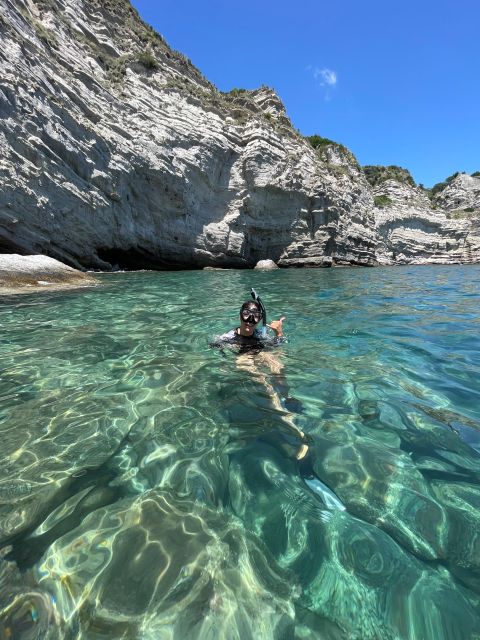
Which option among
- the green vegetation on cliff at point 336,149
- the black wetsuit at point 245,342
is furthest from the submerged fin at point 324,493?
the green vegetation on cliff at point 336,149

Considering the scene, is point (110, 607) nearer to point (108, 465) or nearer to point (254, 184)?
point (108, 465)

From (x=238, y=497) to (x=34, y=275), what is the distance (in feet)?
43.4

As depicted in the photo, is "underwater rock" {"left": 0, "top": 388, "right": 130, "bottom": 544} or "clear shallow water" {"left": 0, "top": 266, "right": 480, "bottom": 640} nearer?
"clear shallow water" {"left": 0, "top": 266, "right": 480, "bottom": 640}

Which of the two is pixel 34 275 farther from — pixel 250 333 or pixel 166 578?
pixel 166 578

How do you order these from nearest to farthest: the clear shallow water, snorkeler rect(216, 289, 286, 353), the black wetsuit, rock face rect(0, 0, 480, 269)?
1. the clear shallow water
2. snorkeler rect(216, 289, 286, 353)
3. the black wetsuit
4. rock face rect(0, 0, 480, 269)

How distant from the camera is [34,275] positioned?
13.0 meters

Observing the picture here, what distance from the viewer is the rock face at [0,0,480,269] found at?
58.9 feet

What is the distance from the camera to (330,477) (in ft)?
9.11

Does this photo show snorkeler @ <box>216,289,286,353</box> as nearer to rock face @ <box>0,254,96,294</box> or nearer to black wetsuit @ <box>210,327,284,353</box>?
black wetsuit @ <box>210,327,284,353</box>

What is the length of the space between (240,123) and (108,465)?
113 feet

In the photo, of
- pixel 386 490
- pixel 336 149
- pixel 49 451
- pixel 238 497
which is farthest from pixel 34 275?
pixel 336 149

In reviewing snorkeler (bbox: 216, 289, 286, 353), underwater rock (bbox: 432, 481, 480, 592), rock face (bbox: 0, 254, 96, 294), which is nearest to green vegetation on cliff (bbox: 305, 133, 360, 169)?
rock face (bbox: 0, 254, 96, 294)

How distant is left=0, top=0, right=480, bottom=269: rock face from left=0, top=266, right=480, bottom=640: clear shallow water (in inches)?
649

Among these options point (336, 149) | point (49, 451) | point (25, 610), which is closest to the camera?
point (25, 610)
